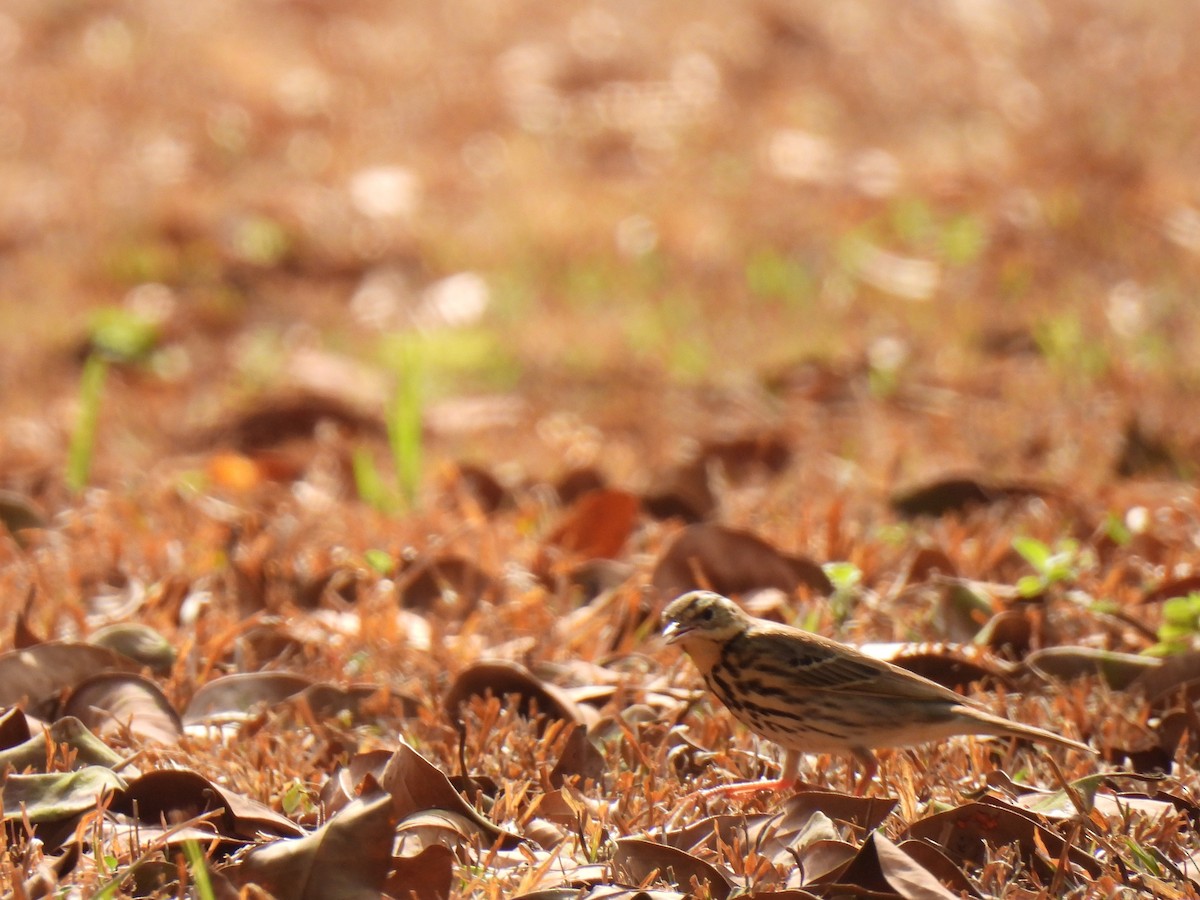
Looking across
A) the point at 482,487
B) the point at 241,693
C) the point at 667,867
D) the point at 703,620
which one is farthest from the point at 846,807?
the point at 482,487

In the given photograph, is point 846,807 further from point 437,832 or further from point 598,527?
point 598,527

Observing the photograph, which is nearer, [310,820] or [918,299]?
[310,820]

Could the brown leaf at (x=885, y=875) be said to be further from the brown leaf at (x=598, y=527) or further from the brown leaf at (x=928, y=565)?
the brown leaf at (x=598, y=527)

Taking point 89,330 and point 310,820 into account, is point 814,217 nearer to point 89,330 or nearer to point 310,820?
point 89,330

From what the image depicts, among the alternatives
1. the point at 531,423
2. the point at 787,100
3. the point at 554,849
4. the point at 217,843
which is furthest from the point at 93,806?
the point at 787,100

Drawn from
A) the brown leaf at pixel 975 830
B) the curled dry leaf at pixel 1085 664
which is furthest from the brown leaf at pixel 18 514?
the brown leaf at pixel 975 830

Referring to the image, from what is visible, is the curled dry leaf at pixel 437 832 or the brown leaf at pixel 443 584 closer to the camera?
the curled dry leaf at pixel 437 832

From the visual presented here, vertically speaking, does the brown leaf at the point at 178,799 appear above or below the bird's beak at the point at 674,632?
below
